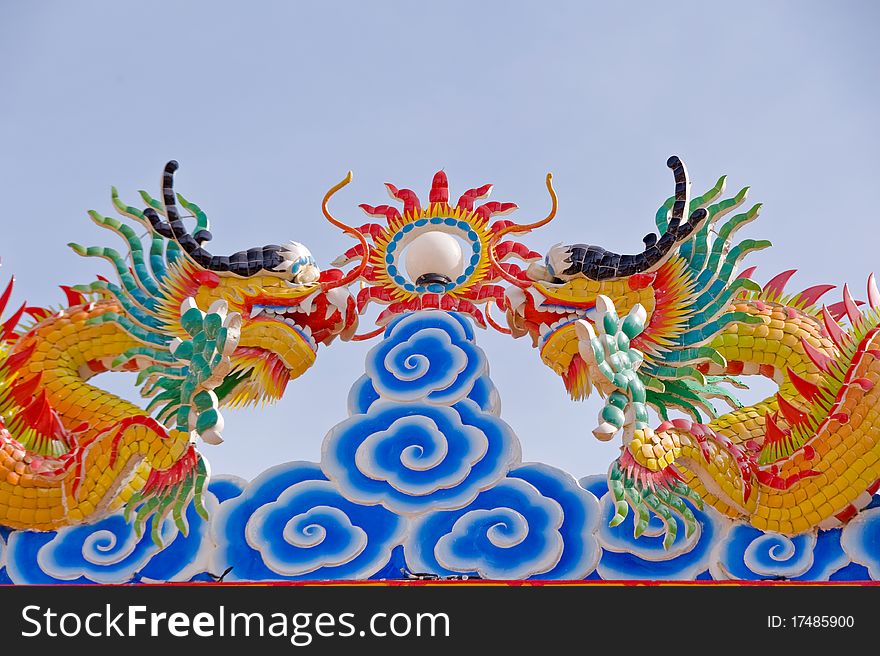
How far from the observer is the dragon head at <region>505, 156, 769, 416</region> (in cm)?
704

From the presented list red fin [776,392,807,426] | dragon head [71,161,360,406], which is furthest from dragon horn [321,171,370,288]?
red fin [776,392,807,426]

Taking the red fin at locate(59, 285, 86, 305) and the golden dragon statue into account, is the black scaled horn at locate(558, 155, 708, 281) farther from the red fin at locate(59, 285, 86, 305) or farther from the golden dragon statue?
the red fin at locate(59, 285, 86, 305)

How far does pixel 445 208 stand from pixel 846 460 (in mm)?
2501

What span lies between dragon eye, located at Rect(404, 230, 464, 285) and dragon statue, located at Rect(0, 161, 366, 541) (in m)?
0.31

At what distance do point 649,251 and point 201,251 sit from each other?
2274 millimetres

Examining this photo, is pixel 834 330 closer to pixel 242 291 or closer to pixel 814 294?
pixel 814 294

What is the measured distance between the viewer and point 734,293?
709 cm

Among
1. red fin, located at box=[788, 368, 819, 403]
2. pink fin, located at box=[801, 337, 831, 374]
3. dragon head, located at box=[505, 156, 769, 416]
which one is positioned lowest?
red fin, located at box=[788, 368, 819, 403]

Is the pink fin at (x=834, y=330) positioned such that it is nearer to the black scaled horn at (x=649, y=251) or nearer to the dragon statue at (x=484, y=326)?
the dragon statue at (x=484, y=326)

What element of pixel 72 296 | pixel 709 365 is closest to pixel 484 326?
pixel 709 365

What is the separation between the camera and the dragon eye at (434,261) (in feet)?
24.2

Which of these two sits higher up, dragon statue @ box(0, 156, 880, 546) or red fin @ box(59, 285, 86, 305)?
red fin @ box(59, 285, 86, 305)

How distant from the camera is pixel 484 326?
738 centimetres

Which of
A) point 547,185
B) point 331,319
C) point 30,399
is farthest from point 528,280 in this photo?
point 30,399
